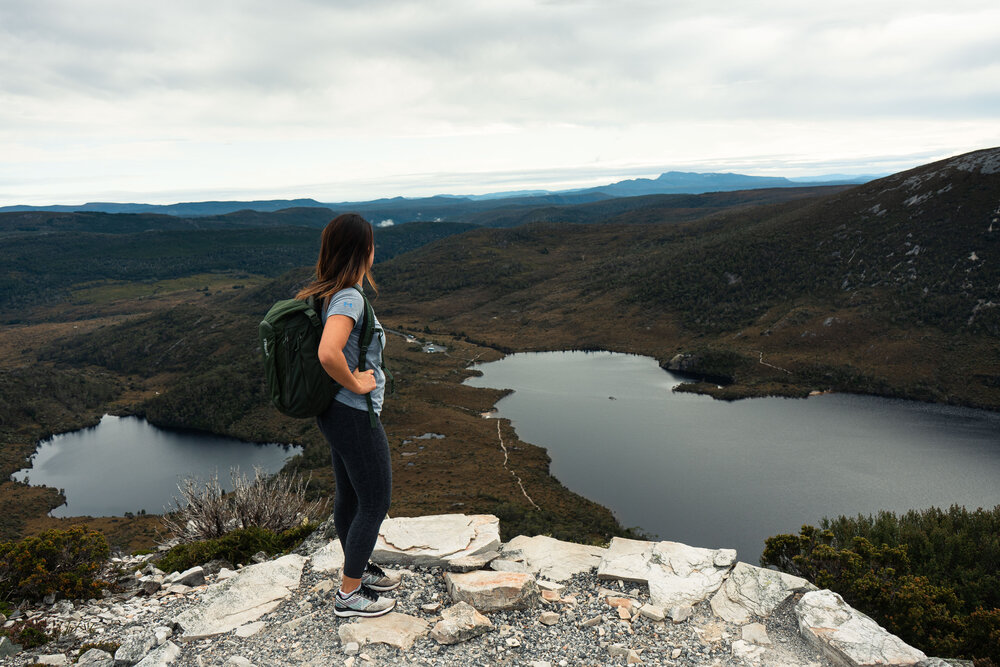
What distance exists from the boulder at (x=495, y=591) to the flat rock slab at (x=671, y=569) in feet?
3.97

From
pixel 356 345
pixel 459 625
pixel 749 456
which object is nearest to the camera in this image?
pixel 356 345

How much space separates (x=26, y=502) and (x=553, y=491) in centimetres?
4718

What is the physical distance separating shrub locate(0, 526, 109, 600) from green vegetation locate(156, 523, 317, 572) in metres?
1.05

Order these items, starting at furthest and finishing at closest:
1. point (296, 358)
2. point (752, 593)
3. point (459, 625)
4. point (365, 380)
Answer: point (752, 593) < point (459, 625) < point (365, 380) < point (296, 358)

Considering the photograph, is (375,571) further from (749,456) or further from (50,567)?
(749,456)

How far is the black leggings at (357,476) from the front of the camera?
15.3 ft

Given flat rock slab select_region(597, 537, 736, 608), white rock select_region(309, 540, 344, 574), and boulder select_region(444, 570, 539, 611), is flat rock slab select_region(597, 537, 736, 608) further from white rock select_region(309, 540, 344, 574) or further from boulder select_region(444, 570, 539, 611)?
white rock select_region(309, 540, 344, 574)

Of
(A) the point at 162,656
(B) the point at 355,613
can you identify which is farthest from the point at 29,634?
(B) the point at 355,613

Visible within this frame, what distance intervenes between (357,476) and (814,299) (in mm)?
88486

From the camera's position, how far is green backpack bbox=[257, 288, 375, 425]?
4.39 metres

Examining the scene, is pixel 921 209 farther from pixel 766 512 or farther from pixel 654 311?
pixel 766 512

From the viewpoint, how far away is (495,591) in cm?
620

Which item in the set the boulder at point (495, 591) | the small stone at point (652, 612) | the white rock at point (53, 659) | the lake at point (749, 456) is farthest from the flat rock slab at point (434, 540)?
the lake at point (749, 456)

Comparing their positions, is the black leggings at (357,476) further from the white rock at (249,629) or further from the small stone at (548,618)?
the small stone at (548,618)
